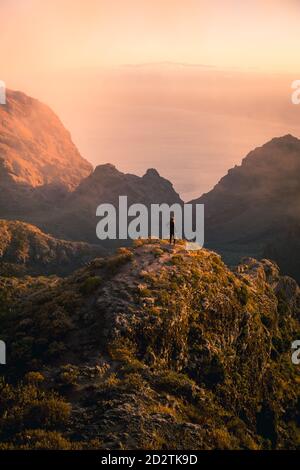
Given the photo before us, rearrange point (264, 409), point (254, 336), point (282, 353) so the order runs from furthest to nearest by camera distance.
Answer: point (282, 353)
point (254, 336)
point (264, 409)

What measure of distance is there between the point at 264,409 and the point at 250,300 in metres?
13.7

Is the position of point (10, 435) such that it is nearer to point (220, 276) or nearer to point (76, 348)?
point (76, 348)

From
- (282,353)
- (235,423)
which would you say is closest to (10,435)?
(235,423)

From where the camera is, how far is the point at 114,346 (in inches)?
1764

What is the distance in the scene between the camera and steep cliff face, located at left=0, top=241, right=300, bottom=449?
35844 millimetres

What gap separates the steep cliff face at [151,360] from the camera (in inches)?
1411

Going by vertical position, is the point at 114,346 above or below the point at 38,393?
above

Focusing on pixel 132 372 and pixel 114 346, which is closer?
pixel 132 372

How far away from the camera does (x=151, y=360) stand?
1848 inches

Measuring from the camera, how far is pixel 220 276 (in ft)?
213

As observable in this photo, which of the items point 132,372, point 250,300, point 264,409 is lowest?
point 264,409
